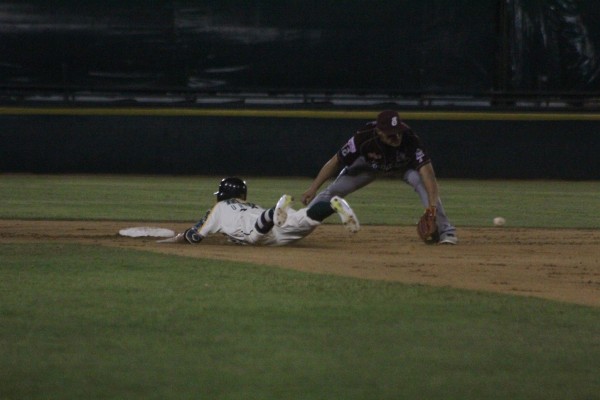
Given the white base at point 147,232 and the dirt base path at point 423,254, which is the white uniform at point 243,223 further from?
the white base at point 147,232

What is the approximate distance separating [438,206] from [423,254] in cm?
60

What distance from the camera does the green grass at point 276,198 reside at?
40.2 feet

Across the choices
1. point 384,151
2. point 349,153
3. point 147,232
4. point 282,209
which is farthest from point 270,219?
point 147,232

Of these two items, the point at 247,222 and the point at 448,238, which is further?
the point at 448,238

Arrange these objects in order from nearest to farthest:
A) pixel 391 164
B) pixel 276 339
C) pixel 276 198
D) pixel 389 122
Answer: pixel 276 339 → pixel 389 122 → pixel 391 164 → pixel 276 198

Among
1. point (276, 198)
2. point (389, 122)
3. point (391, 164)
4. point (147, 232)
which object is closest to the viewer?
point (389, 122)

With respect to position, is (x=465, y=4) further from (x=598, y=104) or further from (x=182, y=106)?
(x=182, y=106)

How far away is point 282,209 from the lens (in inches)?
316

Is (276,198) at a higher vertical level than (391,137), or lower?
lower

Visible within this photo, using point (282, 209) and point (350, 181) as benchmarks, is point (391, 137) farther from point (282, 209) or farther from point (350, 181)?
point (282, 209)

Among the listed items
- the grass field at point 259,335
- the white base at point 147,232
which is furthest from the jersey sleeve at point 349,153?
the grass field at point 259,335

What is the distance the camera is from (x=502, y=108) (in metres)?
19.5

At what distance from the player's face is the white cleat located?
105cm

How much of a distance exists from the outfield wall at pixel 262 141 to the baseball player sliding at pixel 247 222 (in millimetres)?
10651
